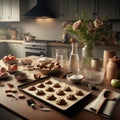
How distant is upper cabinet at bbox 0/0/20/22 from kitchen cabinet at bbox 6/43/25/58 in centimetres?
69

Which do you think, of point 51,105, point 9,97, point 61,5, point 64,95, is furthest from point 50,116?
point 61,5

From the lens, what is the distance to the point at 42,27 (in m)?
4.91

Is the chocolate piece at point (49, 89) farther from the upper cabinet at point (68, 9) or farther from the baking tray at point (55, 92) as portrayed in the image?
the upper cabinet at point (68, 9)

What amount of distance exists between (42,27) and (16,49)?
0.94m

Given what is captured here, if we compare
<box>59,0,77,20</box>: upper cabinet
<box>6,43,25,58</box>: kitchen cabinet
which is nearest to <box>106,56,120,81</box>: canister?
<box>59,0,77,20</box>: upper cabinet

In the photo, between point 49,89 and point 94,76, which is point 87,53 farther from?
point 49,89

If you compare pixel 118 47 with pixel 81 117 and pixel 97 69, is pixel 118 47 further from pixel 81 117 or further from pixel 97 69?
pixel 81 117

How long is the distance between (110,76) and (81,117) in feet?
2.02

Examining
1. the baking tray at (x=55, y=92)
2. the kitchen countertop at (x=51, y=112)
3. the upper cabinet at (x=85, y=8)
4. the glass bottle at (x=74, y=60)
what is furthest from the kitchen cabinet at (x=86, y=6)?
the kitchen countertop at (x=51, y=112)

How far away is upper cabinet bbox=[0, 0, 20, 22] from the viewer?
4.72 metres

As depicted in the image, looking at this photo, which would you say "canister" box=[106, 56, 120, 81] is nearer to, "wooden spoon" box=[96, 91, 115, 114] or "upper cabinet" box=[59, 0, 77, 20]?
"wooden spoon" box=[96, 91, 115, 114]

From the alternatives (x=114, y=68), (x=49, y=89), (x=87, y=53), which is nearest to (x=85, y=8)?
(x=87, y=53)

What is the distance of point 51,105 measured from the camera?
919 mm

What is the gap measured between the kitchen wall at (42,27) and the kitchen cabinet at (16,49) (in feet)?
2.13
